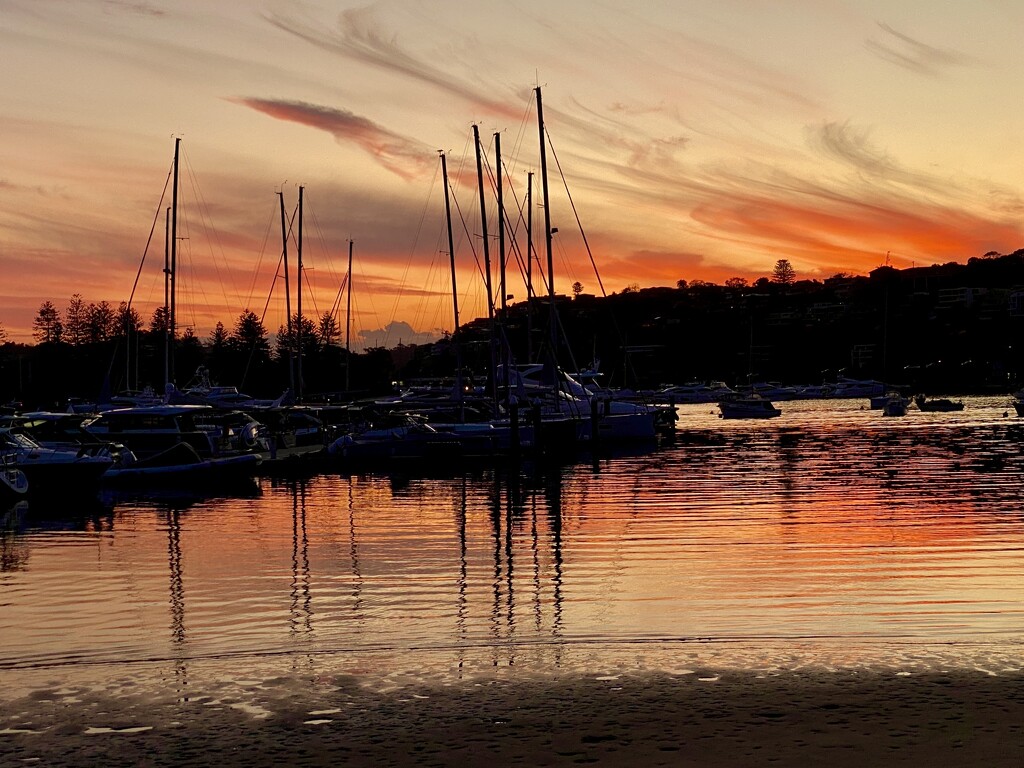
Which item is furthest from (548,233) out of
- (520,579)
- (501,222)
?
(520,579)

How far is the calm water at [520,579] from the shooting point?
15492 mm

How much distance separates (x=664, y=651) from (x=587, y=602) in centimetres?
428

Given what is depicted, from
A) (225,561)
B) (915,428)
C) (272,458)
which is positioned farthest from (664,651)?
(915,428)

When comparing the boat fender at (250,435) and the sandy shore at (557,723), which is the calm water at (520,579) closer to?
the sandy shore at (557,723)

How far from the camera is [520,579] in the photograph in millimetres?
22594

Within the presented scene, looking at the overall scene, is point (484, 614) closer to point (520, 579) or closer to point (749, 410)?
point (520, 579)

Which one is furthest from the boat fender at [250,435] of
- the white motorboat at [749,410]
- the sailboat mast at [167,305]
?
Result: the white motorboat at [749,410]

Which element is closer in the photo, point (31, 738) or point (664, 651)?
point (31, 738)

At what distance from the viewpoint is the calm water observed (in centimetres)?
1549

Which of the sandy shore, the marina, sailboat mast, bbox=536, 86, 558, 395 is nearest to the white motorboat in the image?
sailboat mast, bbox=536, 86, 558, 395

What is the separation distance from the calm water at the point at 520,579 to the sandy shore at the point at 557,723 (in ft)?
3.40

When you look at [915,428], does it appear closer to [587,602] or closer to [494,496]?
[494,496]

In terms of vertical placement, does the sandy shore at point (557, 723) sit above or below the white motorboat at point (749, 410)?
below

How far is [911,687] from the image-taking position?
41.8 ft
